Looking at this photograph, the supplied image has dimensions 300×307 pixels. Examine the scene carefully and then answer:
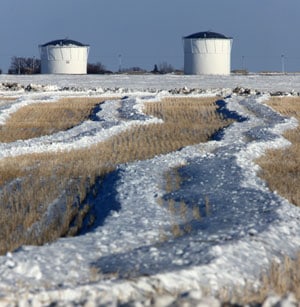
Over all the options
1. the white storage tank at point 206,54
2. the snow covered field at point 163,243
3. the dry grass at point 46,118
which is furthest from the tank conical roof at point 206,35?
the snow covered field at point 163,243

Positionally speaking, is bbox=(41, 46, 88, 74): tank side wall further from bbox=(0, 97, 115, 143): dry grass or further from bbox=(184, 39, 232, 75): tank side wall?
bbox=(0, 97, 115, 143): dry grass

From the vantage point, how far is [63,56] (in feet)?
253

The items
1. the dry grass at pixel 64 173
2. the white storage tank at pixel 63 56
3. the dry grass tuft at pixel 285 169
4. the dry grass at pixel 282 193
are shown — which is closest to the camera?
the dry grass at pixel 282 193

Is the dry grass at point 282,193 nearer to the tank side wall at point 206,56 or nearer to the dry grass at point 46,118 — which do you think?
the dry grass at point 46,118

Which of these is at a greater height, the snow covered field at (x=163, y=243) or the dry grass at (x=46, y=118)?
the snow covered field at (x=163, y=243)

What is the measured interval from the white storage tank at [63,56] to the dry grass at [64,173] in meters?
49.9

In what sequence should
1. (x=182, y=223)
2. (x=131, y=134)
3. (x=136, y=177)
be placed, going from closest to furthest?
(x=182, y=223) < (x=136, y=177) < (x=131, y=134)

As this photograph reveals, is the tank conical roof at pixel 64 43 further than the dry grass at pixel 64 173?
Yes

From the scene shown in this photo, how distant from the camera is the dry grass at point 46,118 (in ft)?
87.1

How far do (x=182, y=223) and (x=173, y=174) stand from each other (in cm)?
464

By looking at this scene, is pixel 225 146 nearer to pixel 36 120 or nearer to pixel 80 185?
pixel 80 185

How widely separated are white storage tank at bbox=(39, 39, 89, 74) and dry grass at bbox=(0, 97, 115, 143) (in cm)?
3452

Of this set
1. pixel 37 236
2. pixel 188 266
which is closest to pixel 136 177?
pixel 37 236

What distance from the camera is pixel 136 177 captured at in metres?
14.2
